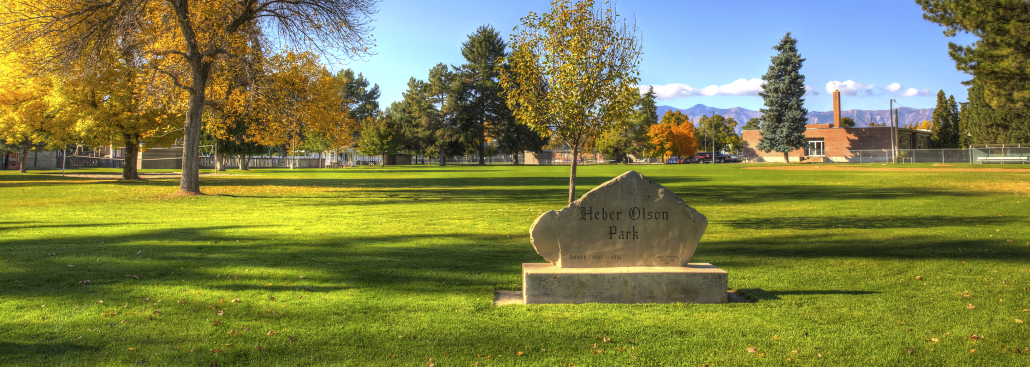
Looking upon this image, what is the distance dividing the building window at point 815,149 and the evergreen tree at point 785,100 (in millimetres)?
7912

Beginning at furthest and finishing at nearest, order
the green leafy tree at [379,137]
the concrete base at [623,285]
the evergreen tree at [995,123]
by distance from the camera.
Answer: the green leafy tree at [379,137]
the evergreen tree at [995,123]
the concrete base at [623,285]

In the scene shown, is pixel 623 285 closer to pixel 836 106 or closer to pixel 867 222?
pixel 867 222

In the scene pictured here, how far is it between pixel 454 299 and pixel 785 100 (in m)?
74.2

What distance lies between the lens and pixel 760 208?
1731 cm

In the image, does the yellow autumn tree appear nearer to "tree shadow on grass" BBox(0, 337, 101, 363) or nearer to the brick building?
"tree shadow on grass" BBox(0, 337, 101, 363)

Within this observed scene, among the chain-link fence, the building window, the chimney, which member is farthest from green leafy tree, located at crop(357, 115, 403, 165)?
the chain-link fence

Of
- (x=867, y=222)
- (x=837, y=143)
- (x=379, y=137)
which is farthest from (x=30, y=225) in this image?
(x=837, y=143)

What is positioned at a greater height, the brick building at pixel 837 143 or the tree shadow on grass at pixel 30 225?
the brick building at pixel 837 143

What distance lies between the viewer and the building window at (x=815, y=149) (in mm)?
79912

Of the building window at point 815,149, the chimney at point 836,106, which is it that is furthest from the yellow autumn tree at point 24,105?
the chimney at point 836,106

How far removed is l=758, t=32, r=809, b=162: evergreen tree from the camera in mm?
70562

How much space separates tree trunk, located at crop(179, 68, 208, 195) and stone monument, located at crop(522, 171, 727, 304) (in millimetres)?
18751

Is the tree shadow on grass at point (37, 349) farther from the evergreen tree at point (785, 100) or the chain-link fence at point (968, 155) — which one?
the evergreen tree at point (785, 100)

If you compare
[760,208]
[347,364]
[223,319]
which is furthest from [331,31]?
[347,364]
